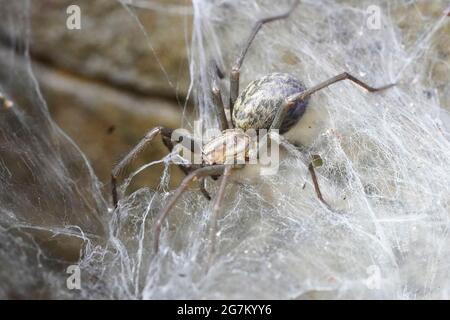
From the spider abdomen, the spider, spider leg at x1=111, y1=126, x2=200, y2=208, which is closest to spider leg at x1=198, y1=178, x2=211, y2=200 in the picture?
the spider

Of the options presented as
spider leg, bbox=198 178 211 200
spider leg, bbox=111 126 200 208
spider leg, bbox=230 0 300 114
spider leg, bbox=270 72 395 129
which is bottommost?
spider leg, bbox=198 178 211 200

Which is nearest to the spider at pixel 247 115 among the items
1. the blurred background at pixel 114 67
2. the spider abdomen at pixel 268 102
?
the spider abdomen at pixel 268 102

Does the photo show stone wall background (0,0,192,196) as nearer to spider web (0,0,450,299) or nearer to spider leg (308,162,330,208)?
spider web (0,0,450,299)

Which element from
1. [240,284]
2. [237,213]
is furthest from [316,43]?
[240,284]

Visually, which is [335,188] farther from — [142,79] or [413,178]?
[142,79]

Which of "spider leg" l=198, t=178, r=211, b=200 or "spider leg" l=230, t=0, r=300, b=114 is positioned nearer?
"spider leg" l=198, t=178, r=211, b=200

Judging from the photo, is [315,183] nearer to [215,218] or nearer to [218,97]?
[215,218]

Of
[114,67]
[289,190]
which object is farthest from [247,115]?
[114,67]
